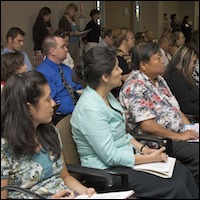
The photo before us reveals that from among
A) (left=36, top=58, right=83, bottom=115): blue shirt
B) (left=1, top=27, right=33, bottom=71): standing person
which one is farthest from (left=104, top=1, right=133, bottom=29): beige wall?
(left=36, top=58, right=83, bottom=115): blue shirt

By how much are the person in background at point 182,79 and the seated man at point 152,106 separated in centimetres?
12

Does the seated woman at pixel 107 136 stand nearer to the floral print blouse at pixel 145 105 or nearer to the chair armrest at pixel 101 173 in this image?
the chair armrest at pixel 101 173

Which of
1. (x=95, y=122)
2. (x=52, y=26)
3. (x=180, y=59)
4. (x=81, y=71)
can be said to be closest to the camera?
(x=52, y=26)

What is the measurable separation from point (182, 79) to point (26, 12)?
1289 mm

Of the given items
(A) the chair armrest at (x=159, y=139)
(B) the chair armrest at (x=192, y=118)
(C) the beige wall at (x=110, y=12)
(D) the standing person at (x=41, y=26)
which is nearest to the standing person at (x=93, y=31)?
(C) the beige wall at (x=110, y=12)

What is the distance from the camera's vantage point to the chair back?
151 cm

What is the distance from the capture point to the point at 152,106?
73.5 inches

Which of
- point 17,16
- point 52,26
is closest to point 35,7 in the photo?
point 17,16

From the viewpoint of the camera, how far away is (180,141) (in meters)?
1.90

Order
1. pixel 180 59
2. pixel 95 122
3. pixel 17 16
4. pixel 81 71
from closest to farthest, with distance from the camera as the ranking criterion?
pixel 17 16 < pixel 95 122 < pixel 81 71 < pixel 180 59

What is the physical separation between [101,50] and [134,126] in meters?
0.53

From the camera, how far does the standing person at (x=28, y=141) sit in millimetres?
1145

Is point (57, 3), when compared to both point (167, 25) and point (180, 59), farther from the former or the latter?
point (180, 59)

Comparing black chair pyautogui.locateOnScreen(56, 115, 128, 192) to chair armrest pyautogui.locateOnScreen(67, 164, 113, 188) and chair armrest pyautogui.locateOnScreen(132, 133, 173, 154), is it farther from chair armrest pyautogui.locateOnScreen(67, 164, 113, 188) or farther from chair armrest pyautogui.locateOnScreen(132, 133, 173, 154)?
chair armrest pyautogui.locateOnScreen(132, 133, 173, 154)
